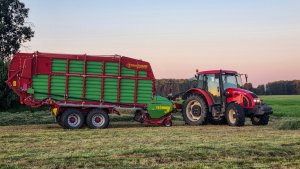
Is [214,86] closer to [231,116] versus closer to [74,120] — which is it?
[231,116]

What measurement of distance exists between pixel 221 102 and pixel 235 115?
964 millimetres

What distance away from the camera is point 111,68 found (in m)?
17.2

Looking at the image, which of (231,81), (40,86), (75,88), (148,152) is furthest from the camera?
(231,81)

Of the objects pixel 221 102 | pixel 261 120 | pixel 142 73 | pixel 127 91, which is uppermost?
pixel 142 73

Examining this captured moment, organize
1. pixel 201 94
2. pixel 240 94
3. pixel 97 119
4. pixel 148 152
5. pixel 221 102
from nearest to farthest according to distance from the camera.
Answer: pixel 148 152 → pixel 97 119 → pixel 240 94 → pixel 221 102 → pixel 201 94

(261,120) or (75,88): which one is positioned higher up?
(75,88)

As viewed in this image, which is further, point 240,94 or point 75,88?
point 240,94

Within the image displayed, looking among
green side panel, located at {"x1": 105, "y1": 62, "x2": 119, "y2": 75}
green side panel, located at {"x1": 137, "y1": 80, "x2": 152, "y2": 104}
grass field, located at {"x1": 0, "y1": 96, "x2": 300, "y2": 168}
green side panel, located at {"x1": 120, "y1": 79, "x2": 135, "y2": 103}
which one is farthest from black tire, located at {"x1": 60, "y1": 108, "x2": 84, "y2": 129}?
grass field, located at {"x1": 0, "y1": 96, "x2": 300, "y2": 168}

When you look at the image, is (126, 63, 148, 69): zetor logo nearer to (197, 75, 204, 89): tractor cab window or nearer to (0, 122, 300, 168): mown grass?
(197, 75, 204, 89): tractor cab window

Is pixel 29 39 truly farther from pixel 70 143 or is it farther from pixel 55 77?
pixel 70 143

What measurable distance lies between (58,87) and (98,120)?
1866 mm

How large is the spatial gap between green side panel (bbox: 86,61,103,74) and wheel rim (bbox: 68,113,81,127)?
1.66 meters

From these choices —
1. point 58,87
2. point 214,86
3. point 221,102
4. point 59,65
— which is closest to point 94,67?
point 59,65

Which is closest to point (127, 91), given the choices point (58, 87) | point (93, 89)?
point (93, 89)
